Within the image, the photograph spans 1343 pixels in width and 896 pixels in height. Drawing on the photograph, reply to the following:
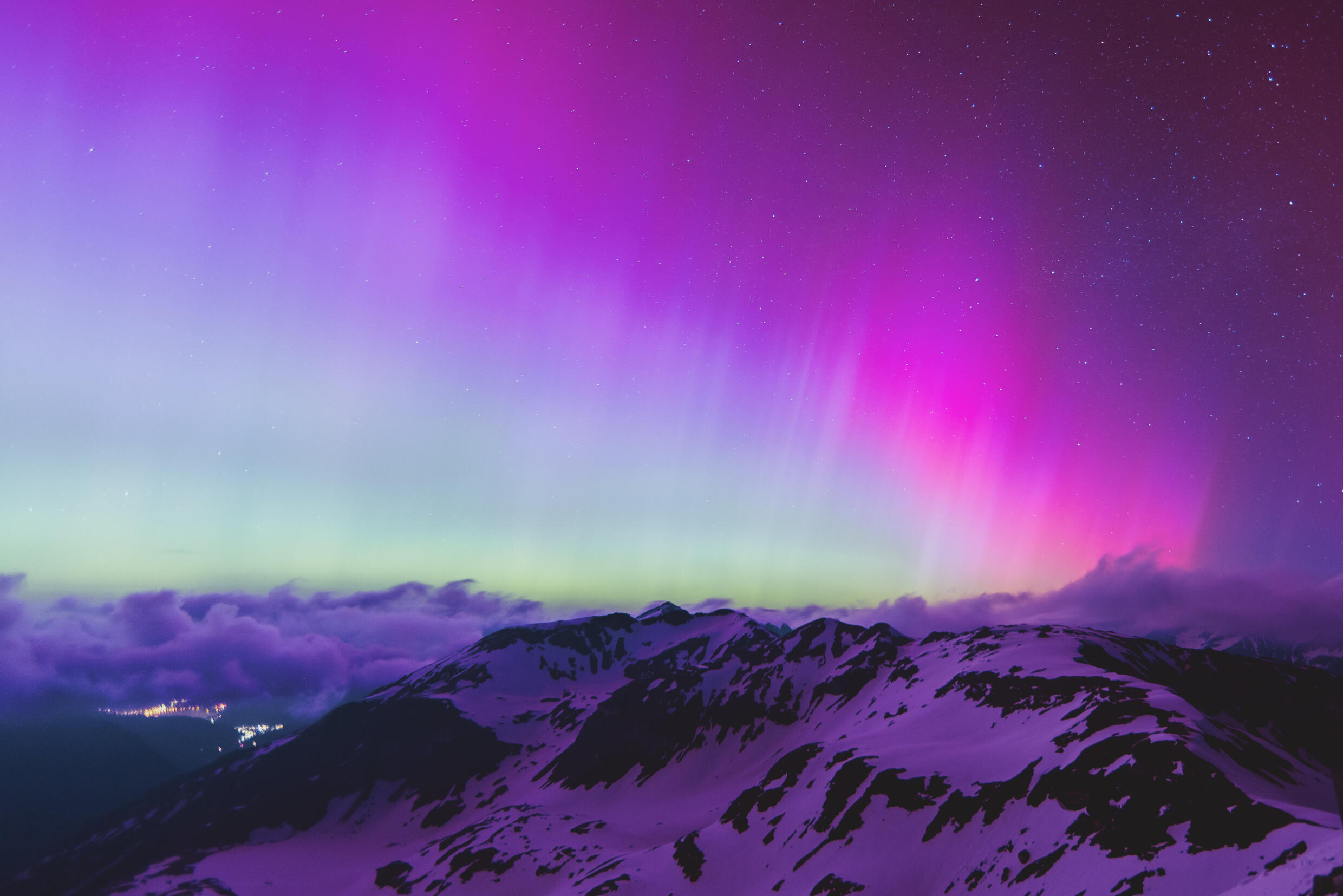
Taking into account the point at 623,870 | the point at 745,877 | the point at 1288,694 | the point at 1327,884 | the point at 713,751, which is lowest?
the point at 713,751

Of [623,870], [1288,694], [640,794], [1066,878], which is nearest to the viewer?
[1066,878]

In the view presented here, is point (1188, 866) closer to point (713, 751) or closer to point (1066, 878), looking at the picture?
point (1066, 878)

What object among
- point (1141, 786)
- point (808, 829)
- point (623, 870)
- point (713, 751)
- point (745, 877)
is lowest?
point (713, 751)

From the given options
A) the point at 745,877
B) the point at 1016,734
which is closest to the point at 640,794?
the point at 745,877

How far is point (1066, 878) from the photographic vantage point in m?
47.2

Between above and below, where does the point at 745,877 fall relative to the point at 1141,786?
below

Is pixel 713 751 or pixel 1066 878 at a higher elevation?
pixel 1066 878

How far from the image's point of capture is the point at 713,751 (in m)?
182

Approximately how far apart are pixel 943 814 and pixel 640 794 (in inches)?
4928

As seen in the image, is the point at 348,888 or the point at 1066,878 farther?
the point at 348,888

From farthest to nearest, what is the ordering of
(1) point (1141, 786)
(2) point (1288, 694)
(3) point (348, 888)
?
(3) point (348, 888)
(2) point (1288, 694)
(1) point (1141, 786)

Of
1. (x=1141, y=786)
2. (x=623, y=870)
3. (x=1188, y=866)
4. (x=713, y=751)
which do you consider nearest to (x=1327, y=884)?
(x=1188, y=866)

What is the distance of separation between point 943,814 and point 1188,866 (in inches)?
1168

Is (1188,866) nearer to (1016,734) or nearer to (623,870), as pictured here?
(1016,734)
